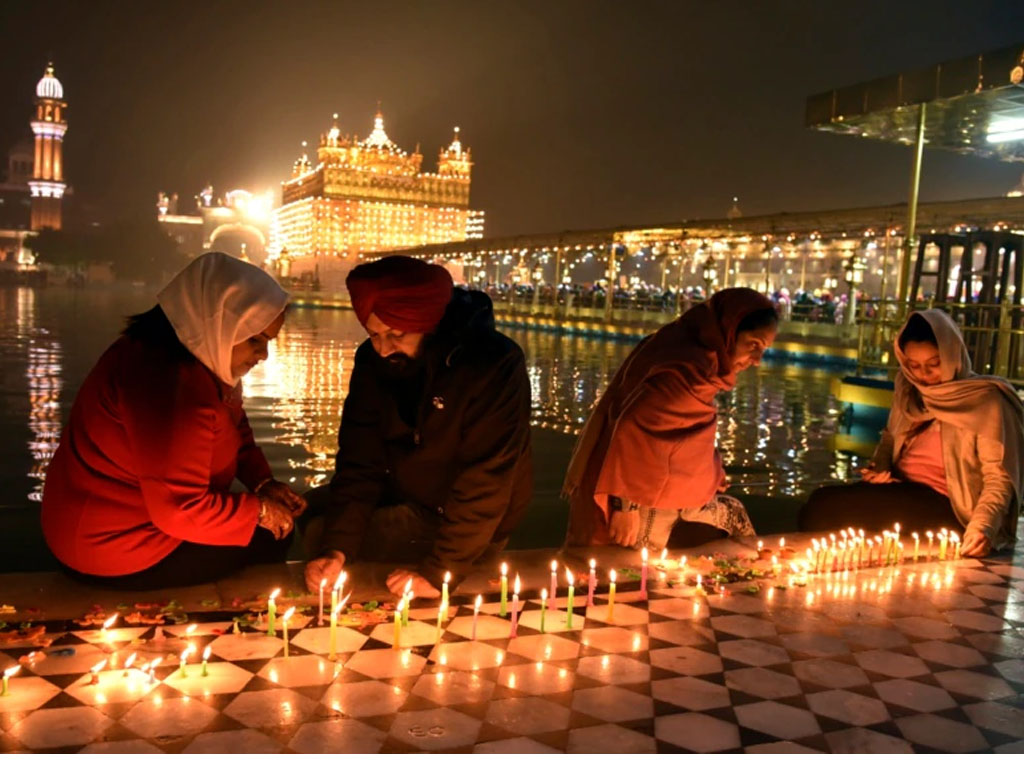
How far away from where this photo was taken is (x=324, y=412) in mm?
11719

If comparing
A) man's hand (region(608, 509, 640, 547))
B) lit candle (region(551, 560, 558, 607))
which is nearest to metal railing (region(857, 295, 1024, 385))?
man's hand (region(608, 509, 640, 547))

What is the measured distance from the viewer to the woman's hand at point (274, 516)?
3.76m

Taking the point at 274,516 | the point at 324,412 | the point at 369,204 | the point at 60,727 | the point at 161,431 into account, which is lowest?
the point at 324,412

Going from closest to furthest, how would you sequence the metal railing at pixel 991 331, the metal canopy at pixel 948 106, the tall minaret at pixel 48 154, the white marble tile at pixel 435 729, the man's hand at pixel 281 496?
the white marble tile at pixel 435 729 → the man's hand at pixel 281 496 → the metal canopy at pixel 948 106 → the metal railing at pixel 991 331 → the tall minaret at pixel 48 154

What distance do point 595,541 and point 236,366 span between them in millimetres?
2012

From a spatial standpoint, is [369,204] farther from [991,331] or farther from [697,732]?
[697,732]

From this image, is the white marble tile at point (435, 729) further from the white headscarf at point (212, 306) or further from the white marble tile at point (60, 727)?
the white headscarf at point (212, 306)

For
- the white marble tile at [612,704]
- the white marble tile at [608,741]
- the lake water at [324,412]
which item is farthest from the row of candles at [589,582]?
the lake water at [324,412]

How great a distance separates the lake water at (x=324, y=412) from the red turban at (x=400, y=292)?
3.30m

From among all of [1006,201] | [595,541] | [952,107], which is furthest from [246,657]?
[1006,201]

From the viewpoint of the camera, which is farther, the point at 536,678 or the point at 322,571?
the point at 322,571

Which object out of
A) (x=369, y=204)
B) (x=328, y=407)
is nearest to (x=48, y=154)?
(x=369, y=204)

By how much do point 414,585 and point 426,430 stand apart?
609mm

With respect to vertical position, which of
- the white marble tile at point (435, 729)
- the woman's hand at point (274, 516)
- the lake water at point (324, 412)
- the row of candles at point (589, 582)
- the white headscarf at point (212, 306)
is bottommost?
the lake water at point (324, 412)
